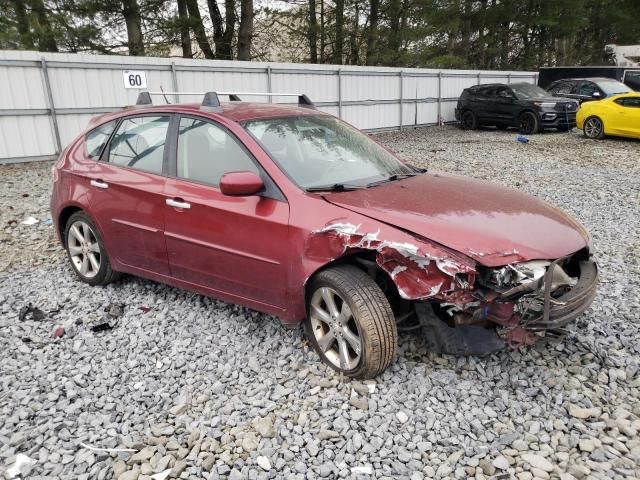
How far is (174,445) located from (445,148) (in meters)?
12.9

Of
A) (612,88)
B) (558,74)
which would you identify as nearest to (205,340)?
(612,88)

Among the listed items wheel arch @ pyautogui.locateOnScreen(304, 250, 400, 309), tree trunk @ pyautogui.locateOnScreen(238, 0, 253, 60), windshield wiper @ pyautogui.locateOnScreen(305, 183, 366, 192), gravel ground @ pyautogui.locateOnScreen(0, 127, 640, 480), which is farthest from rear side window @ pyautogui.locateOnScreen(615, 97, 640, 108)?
wheel arch @ pyautogui.locateOnScreen(304, 250, 400, 309)

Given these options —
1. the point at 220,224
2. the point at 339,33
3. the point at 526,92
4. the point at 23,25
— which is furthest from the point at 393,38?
the point at 220,224

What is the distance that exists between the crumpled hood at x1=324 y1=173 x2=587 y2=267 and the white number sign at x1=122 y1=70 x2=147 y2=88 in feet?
33.6

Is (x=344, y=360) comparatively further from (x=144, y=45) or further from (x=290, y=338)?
(x=144, y=45)

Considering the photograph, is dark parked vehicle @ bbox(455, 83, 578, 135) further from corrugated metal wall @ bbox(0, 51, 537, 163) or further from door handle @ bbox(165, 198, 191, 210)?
door handle @ bbox(165, 198, 191, 210)

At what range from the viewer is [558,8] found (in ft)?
92.1

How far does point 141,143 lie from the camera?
171 inches

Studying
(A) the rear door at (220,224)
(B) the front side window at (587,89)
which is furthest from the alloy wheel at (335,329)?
(B) the front side window at (587,89)

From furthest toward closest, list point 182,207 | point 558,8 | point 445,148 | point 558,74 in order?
point 558,8 → point 558,74 → point 445,148 → point 182,207

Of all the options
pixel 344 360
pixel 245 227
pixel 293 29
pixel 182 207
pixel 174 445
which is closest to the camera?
pixel 174 445

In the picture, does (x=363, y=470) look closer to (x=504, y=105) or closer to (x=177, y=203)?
(x=177, y=203)

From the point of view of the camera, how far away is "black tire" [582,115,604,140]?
1497 centimetres

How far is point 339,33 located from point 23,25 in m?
12.9
